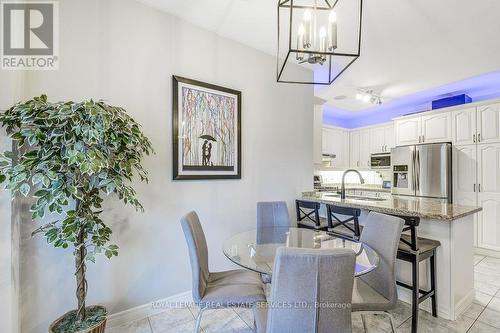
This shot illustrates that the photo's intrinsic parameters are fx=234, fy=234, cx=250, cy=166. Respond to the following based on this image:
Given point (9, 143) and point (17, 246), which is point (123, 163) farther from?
point (17, 246)

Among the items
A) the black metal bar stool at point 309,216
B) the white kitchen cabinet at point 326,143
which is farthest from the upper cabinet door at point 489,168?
the black metal bar stool at point 309,216

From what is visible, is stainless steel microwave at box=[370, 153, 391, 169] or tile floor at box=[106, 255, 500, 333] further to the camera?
stainless steel microwave at box=[370, 153, 391, 169]

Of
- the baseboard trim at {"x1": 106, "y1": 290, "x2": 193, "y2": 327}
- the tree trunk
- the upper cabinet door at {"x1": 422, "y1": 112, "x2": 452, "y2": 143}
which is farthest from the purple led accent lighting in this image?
the tree trunk

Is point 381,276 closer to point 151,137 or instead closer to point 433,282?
point 433,282

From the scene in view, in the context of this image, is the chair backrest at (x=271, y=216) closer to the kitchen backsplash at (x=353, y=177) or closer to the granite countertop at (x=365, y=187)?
the kitchen backsplash at (x=353, y=177)

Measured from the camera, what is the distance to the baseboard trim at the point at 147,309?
192cm

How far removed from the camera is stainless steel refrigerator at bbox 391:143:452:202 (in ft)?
12.4

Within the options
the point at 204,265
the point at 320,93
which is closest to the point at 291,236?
the point at 204,265

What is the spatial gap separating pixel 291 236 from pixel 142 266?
1331 mm

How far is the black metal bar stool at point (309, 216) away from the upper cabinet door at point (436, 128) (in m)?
2.82

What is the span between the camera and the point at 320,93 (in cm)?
421

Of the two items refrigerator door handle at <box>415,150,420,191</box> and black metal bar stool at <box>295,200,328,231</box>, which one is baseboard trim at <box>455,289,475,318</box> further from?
refrigerator door handle at <box>415,150,420,191</box>

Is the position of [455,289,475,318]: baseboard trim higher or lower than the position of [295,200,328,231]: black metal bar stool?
lower

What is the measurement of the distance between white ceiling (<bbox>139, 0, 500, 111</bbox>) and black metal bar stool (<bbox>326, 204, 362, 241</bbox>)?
182 centimetres
